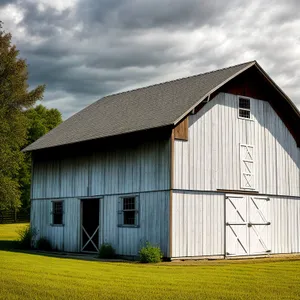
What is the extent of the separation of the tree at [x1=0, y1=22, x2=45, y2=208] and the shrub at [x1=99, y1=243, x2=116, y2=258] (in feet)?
64.3

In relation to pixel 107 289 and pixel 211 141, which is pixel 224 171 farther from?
pixel 107 289

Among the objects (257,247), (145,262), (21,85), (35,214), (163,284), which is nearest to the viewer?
(163,284)

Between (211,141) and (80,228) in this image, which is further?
(80,228)

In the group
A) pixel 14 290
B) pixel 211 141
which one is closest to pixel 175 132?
pixel 211 141

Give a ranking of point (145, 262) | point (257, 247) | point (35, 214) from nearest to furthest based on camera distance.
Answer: point (145, 262)
point (257, 247)
point (35, 214)

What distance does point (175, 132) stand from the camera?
24.1m

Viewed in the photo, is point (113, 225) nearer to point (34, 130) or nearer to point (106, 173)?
point (106, 173)

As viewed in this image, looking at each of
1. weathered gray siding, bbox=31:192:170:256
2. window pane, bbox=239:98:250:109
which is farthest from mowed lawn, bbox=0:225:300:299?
window pane, bbox=239:98:250:109

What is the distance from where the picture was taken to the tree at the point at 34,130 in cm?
6656

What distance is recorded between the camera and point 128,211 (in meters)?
25.8

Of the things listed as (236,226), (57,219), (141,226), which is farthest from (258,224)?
(57,219)

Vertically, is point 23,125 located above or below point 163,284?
above

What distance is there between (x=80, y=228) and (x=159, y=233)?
236 inches

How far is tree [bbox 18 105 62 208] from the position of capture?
218 feet
